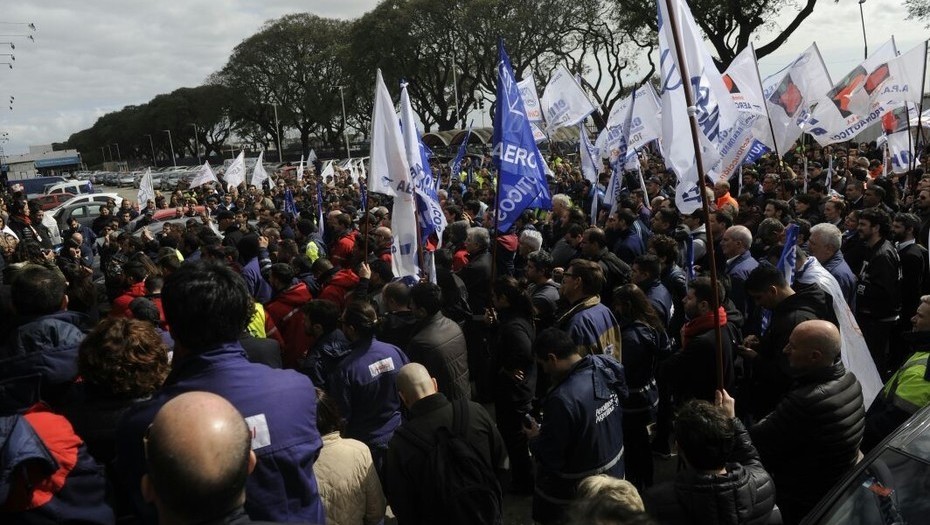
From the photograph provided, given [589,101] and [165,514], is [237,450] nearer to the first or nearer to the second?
[165,514]

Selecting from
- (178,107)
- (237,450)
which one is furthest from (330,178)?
(178,107)

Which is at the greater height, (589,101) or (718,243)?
(589,101)

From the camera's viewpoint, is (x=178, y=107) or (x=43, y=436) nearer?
(x=43, y=436)

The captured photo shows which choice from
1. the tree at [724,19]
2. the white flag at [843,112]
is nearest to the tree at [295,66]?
the tree at [724,19]

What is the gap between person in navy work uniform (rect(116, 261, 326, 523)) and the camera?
1977 millimetres

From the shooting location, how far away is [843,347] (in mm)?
3875

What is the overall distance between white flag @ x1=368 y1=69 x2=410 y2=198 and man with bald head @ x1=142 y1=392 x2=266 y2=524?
15.1 feet

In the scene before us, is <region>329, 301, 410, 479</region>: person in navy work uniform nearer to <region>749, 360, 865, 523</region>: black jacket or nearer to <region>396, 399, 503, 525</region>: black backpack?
<region>396, 399, 503, 525</region>: black backpack

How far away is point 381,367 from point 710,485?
1.98 metres

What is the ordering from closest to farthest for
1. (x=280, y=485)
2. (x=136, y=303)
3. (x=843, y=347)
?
(x=280, y=485), (x=843, y=347), (x=136, y=303)

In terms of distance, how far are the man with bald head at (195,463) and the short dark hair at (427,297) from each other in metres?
2.80

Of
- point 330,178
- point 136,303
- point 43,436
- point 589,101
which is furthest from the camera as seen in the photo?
point 330,178

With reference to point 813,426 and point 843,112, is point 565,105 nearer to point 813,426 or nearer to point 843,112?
point 843,112

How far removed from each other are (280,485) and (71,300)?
13.5ft
